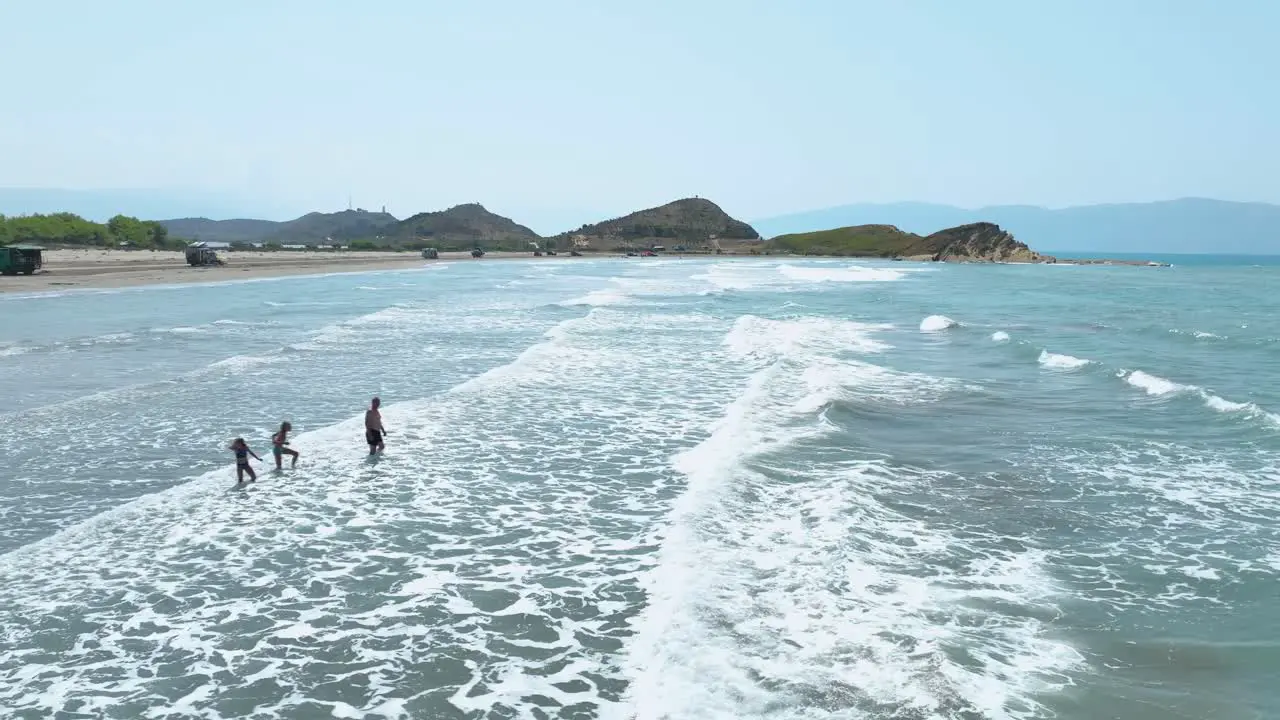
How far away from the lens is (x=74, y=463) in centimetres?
1686

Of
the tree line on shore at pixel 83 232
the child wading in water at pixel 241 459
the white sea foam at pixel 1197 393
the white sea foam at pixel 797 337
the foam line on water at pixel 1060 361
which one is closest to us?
the child wading in water at pixel 241 459

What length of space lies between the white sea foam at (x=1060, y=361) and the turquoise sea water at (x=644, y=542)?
32 centimetres

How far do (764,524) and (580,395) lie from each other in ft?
38.5

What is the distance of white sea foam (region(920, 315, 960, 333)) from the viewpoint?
41.5m

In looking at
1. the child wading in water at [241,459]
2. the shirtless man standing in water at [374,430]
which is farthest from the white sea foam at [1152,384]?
the child wading in water at [241,459]

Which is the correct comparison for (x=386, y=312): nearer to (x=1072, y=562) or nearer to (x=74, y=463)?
(x=74, y=463)

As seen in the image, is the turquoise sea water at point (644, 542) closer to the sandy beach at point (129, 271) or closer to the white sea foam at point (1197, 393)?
the white sea foam at point (1197, 393)

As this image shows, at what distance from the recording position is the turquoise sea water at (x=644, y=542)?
9.04 m

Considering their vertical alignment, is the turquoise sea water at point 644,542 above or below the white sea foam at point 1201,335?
below

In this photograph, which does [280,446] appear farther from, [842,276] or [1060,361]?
[842,276]

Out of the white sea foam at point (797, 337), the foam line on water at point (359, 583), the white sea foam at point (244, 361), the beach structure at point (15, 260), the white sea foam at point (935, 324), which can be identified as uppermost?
the beach structure at point (15, 260)

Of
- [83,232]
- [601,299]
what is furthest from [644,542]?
[83,232]

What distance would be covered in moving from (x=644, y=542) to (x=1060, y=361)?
22183 mm

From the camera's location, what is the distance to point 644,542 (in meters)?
13.1
